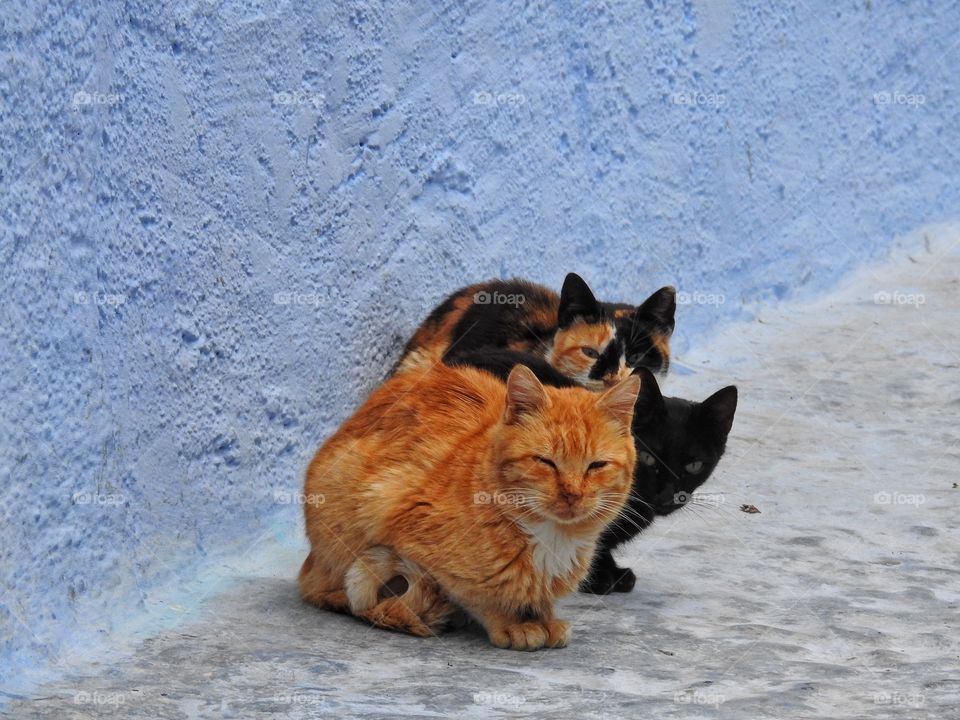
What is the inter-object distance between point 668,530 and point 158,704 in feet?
7.82

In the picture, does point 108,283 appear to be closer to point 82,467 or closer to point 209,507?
point 82,467

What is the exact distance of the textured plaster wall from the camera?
3656mm

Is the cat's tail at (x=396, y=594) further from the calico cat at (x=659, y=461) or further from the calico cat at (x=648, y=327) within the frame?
the calico cat at (x=648, y=327)

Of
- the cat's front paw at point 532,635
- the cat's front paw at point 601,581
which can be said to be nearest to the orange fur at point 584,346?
the cat's front paw at point 601,581

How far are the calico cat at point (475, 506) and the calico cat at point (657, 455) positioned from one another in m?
0.49

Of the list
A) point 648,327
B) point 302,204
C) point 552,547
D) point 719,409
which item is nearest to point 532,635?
point 552,547

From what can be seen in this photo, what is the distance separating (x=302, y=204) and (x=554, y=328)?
127 cm

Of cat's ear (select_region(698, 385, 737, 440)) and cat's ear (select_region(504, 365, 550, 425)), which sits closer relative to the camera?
cat's ear (select_region(504, 365, 550, 425))

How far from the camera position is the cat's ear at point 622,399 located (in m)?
3.80

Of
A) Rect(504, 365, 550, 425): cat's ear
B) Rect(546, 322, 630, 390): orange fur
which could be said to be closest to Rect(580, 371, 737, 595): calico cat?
Rect(504, 365, 550, 425): cat's ear

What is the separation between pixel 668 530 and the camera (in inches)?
202

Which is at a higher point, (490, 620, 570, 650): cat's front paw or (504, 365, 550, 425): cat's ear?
(504, 365, 550, 425): cat's ear

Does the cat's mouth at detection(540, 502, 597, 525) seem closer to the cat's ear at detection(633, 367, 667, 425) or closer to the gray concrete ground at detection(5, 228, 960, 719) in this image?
the gray concrete ground at detection(5, 228, 960, 719)

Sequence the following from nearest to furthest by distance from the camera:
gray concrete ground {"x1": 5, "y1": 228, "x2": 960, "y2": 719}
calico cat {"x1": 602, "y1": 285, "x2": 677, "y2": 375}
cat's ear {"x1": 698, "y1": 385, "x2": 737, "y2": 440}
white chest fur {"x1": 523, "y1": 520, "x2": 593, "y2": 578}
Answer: gray concrete ground {"x1": 5, "y1": 228, "x2": 960, "y2": 719}, white chest fur {"x1": 523, "y1": 520, "x2": 593, "y2": 578}, cat's ear {"x1": 698, "y1": 385, "x2": 737, "y2": 440}, calico cat {"x1": 602, "y1": 285, "x2": 677, "y2": 375}
